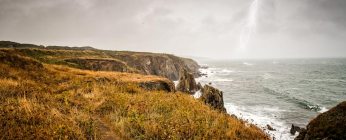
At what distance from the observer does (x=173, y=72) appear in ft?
204

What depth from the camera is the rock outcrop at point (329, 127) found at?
150 inches

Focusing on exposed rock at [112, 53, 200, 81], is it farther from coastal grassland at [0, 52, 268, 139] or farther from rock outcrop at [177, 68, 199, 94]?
coastal grassland at [0, 52, 268, 139]

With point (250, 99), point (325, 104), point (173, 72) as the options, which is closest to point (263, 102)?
point (250, 99)

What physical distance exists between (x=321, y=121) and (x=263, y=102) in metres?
28.0

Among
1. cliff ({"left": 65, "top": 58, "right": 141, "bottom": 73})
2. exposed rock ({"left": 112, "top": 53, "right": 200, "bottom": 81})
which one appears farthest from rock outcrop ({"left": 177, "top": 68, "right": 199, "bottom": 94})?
exposed rock ({"left": 112, "top": 53, "right": 200, "bottom": 81})

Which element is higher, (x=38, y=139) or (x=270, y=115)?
(x=38, y=139)

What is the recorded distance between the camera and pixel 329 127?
4.16 metres

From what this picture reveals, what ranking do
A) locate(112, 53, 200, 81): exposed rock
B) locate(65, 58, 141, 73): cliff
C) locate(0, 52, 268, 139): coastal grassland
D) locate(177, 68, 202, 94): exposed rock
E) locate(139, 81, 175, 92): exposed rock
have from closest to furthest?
locate(0, 52, 268, 139): coastal grassland, locate(139, 81, 175, 92): exposed rock, locate(65, 58, 141, 73): cliff, locate(177, 68, 202, 94): exposed rock, locate(112, 53, 200, 81): exposed rock

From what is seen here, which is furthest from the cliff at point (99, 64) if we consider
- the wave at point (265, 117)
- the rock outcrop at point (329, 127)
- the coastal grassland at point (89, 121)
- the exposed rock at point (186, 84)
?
the rock outcrop at point (329, 127)

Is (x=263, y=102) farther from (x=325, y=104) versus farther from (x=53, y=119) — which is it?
(x=53, y=119)

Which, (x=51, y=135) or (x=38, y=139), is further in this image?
(x=51, y=135)

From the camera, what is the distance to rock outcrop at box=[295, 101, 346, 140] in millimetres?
3807

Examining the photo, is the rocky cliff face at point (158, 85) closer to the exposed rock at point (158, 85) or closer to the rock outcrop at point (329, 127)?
the exposed rock at point (158, 85)

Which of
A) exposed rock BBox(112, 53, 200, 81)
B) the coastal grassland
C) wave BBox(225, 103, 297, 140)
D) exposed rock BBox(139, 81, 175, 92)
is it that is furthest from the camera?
exposed rock BBox(112, 53, 200, 81)
